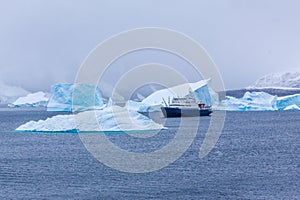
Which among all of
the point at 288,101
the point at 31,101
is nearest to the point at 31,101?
the point at 31,101

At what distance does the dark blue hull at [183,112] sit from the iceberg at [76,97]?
859cm

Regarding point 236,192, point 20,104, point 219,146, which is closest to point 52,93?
point 219,146

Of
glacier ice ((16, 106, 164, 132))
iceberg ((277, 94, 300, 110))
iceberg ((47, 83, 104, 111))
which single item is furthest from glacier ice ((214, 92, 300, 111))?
glacier ice ((16, 106, 164, 132))

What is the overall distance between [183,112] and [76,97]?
14.0 meters

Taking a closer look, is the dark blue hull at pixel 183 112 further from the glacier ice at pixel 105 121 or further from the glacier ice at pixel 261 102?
the glacier ice at pixel 105 121

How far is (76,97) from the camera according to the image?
253 ft

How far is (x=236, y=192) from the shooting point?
77.3 feet

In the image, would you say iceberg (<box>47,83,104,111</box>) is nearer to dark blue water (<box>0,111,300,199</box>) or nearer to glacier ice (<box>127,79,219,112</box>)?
glacier ice (<box>127,79,219,112</box>)

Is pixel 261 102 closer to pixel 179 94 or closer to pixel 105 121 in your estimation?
pixel 179 94

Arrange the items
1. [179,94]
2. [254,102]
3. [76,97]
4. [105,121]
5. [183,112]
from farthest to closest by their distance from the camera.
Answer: [254,102], [179,94], [183,112], [76,97], [105,121]

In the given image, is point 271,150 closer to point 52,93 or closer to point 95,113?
point 95,113

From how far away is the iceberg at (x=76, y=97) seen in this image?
7619cm

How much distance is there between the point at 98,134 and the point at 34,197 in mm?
33037

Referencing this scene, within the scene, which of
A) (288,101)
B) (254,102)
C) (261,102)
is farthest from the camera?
(254,102)
